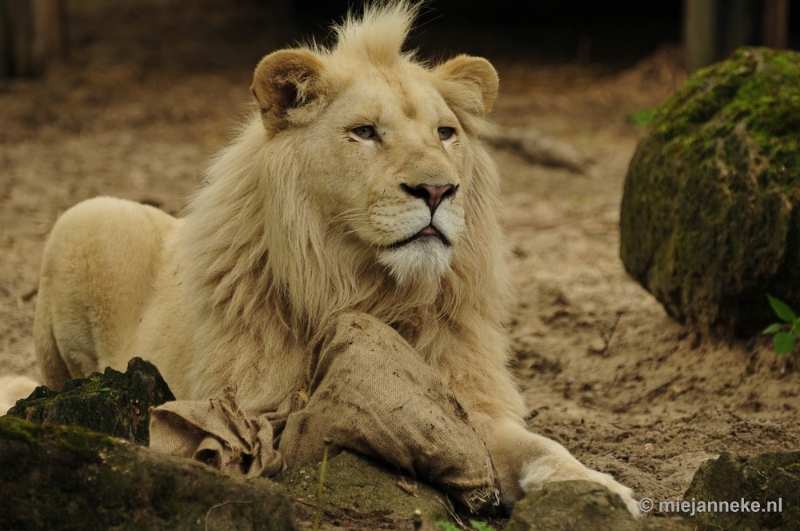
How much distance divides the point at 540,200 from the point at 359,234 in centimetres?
526

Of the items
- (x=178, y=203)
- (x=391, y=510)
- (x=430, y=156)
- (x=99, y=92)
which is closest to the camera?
(x=391, y=510)

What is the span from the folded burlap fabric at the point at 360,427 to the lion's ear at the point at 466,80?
1143mm

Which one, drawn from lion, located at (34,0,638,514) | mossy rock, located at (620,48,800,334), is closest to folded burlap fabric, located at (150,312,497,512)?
lion, located at (34,0,638,514)

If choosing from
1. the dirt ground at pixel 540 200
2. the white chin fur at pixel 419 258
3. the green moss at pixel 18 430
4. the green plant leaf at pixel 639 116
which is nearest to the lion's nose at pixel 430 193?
the white chin fur at pixel 419 258

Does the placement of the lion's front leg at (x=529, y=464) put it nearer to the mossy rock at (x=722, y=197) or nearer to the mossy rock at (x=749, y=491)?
the mossy rock at (x=749, y=491)

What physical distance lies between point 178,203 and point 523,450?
16.3 feet

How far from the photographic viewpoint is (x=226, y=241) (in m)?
3.88

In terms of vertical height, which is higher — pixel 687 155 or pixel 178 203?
pixel 687 155

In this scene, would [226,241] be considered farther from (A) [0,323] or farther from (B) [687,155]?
(A) [0,323]

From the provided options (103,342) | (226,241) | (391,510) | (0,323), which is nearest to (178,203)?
(0,323)

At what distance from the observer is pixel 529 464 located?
3.36 meters

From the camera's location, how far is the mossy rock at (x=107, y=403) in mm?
3146

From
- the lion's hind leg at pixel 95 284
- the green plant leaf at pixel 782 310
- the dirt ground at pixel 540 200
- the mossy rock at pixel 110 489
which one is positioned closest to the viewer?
the mossy rock at pixel 110 489

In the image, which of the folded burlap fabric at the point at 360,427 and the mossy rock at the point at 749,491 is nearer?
the mossy rock at the point at 749,491
